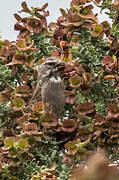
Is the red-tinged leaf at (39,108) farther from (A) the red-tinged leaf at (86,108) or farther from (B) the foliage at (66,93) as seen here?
(A) the red-tinged leaf at (86,108)

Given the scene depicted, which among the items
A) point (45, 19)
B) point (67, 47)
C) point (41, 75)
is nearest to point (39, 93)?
point (41, 75)

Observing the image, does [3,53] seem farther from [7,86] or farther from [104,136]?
[104,136]

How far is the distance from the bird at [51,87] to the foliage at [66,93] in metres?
0.08

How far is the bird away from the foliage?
0.08 meters

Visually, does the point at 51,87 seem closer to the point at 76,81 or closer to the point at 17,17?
the point at 76,81

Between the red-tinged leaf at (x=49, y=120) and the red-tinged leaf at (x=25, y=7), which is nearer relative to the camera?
the red-tinged leaf at (x=49, y=120)

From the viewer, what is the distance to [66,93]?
3.57 metres

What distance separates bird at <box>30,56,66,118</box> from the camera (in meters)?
3.71

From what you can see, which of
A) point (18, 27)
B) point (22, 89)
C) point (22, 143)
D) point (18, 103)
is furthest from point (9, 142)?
point (18, 27)

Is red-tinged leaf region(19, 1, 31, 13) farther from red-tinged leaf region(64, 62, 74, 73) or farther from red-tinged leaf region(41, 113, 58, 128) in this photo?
red-tinged leaf region(41, 113, 58, 128)

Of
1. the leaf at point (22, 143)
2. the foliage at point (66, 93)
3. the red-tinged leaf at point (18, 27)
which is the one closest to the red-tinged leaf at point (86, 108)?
the foliage at point (66, 93)

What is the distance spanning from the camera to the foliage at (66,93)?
3082 mm

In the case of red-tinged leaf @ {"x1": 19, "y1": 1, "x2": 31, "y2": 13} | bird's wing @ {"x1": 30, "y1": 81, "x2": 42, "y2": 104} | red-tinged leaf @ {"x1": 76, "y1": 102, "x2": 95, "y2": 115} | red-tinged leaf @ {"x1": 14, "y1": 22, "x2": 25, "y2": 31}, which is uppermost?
red-tinged leaf @ {"x1": 19, "y1": 1, "x2": 31, "y2": 13}

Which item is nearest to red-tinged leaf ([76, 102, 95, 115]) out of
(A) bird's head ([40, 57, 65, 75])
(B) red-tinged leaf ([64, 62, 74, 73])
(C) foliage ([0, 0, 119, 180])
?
(C) foliage ([0, 0, 119, 180])
